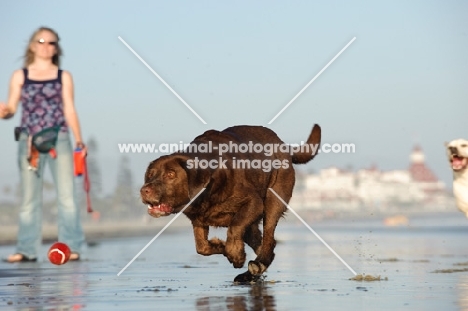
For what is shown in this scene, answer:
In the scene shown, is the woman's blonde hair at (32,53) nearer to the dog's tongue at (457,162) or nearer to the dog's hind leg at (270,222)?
the dog's hind leg at (270,222)

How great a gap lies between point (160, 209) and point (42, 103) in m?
4.71

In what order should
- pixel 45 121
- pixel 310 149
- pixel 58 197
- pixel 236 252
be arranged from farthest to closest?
pixel 58 197 → pixel 45 121 → pixel 310 149 → pixel 236 252

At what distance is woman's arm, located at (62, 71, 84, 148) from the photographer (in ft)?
47.5

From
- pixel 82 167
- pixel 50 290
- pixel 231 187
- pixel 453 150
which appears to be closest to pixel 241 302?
pixel 231 187

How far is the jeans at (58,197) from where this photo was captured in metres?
15.0

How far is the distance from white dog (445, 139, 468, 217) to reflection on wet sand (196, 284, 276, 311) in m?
4.24

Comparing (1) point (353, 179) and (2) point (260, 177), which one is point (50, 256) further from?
(1) point (353, 179)

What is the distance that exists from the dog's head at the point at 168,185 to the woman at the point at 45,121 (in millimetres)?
3776

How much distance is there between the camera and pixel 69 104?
14.6 m

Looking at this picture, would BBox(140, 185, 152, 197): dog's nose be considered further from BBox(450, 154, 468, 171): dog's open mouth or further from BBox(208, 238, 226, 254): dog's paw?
BBox(450, 154, 468, 171): dog's open mouth

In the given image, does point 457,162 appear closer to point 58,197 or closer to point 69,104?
point 69,104

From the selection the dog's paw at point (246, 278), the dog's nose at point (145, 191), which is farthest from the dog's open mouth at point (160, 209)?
the dog's paw at point (246, 278)

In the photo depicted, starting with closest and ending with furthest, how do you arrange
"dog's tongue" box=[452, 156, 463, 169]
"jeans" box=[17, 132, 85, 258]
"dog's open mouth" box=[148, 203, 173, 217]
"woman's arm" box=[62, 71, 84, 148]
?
"dog's open mouth" box=[148, 203, 173, 217]
"dog's tongue" box=[452, 156, 463, 169]
"woman's arm" box=[62, 71, 84, 148]
"jeans" box=[17, 132, 85, 258]

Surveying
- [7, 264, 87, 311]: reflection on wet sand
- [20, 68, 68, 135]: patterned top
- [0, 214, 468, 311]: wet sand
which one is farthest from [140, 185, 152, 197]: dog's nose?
[20, 68, 68, 135]: patterned top
